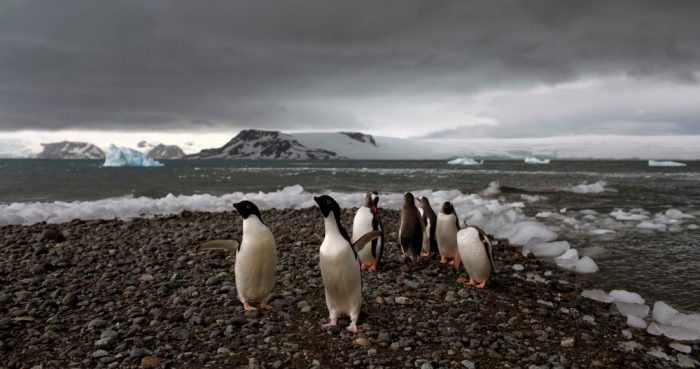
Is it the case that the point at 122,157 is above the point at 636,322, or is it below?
above

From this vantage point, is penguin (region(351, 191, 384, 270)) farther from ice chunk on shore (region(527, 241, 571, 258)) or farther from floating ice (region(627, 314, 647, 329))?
ice chunk on shore (region(527, 241, 571, 258))

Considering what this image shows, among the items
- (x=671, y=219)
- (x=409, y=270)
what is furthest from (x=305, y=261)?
(x=671, y=219)

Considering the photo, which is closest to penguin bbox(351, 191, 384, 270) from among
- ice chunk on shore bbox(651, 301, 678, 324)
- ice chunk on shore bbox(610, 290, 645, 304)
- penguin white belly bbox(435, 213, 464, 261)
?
penguin white belly bbox(435, 213, 464, 261)

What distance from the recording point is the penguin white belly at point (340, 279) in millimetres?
4949

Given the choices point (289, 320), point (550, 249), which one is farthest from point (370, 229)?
point (550, 249)

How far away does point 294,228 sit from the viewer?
426 inches

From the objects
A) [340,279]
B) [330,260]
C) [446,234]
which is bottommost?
Result: [446,234]

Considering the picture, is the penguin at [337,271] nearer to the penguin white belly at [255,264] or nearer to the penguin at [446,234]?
the penguin white belly at [255,264]

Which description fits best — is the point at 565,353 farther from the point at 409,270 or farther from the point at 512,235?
the point at 512,235

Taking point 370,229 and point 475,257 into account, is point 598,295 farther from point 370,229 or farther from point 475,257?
point 370,229

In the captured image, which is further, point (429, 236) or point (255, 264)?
point (429, 236)

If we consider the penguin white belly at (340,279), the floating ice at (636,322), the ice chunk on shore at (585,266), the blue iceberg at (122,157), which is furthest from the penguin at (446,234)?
the blue iceberg at (122,157)

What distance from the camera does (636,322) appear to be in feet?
18.6

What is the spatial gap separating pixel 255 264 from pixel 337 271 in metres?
0.98
